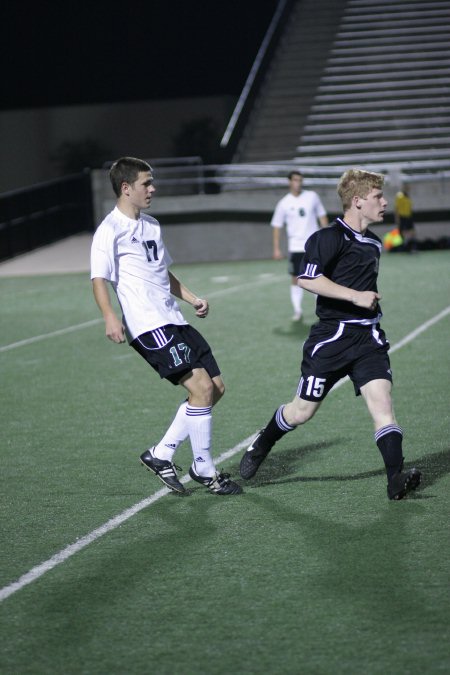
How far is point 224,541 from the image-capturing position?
580 cm

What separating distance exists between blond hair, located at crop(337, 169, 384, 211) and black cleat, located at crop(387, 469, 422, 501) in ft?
5.17

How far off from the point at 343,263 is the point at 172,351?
3.72 feet

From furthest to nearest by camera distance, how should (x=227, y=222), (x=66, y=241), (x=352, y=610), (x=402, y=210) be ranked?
(x=66, y=241), (x=227, y=222), (x=402, y=210), (x=352, y=610)

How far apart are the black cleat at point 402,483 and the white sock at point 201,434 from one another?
43.8 inches

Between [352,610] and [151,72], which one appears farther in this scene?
[151,72]

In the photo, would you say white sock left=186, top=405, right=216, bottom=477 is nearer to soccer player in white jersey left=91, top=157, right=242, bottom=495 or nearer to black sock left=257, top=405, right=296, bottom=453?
soccer player in white jersey left=91, top=157, right=242, bottom=495

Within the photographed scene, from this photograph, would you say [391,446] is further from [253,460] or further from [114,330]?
[114,330]

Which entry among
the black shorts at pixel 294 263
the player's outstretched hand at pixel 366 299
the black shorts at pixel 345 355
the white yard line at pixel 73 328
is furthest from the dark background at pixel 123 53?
the player's outstretched hand at pixel 366 299

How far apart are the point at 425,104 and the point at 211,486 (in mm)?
26238

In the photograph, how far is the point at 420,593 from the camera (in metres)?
4.88

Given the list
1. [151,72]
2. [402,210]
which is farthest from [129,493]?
[151,72]

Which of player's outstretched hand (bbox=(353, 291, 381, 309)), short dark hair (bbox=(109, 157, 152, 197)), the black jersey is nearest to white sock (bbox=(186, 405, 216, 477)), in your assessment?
the black jersey

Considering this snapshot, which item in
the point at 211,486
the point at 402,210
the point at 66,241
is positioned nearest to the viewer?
the point at 211,486

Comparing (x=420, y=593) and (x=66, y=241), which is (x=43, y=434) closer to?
(x=420, y=593)
